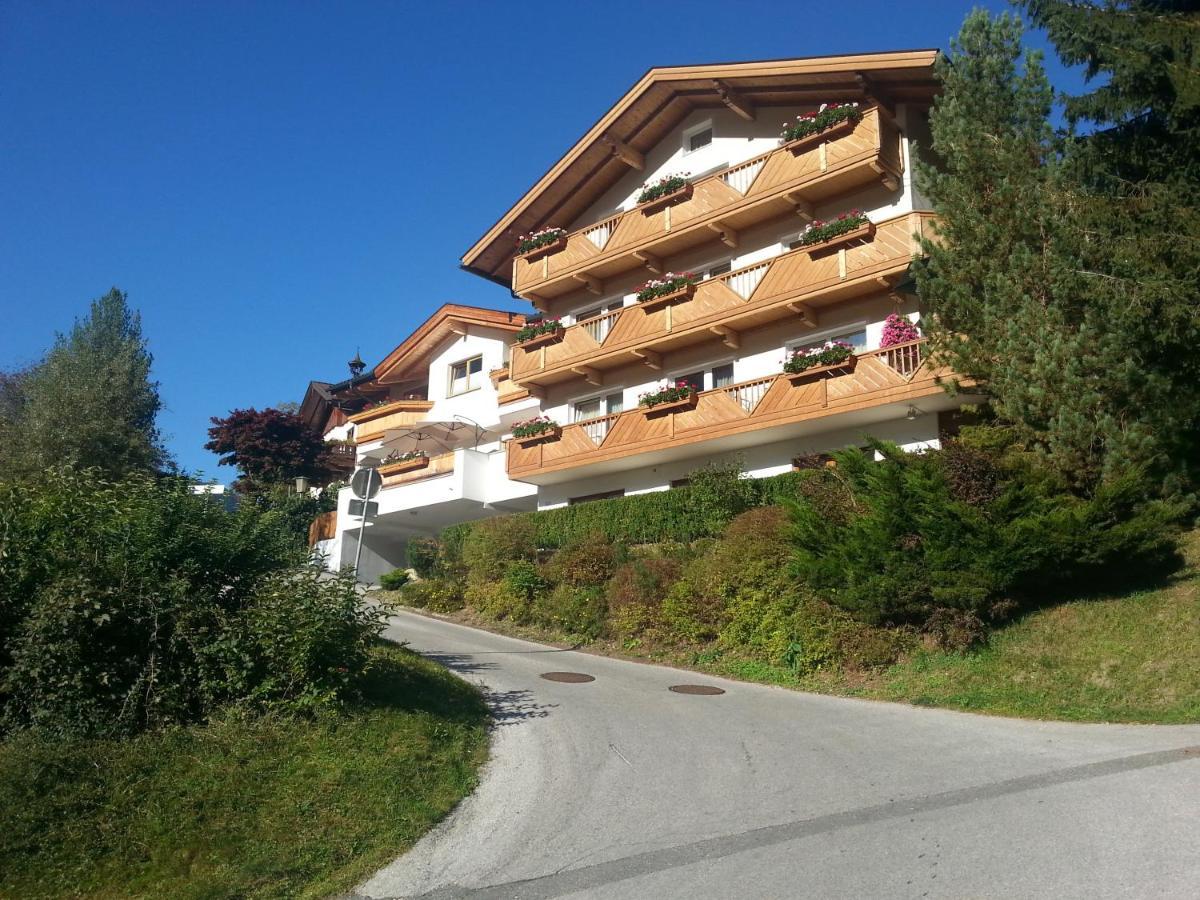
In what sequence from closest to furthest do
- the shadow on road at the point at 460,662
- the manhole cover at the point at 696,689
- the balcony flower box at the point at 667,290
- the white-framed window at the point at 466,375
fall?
the manhole cover at the point at 696,689
the shadow on road at the point at 460,662
the balcony flower box at the point at 667,290
the white-framed window at the point at 466,375

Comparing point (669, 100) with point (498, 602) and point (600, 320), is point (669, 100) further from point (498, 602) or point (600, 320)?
point (498, 602)

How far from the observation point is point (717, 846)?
263 inches

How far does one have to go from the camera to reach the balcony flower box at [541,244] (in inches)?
1060

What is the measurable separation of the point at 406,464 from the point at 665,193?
11.7 m

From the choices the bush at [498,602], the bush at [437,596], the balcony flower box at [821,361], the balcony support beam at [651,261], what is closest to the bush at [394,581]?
the bush at [437,596]

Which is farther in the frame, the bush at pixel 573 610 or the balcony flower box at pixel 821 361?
the balcony flower box at pixel 821 361

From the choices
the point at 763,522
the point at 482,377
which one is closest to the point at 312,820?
the point at 763,522

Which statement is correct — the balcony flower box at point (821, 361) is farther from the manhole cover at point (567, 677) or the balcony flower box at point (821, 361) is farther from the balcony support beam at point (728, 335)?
the manhole cover at point (567, 677)

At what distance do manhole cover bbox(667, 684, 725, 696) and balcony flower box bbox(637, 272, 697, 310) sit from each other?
38.8 feet

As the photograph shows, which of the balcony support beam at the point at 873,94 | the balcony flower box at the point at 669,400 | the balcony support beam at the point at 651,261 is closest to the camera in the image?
the balcony support beam at the point at 873,94

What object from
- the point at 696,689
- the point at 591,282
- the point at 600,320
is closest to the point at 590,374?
the point at 600,320

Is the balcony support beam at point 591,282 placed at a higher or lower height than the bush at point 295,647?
higher

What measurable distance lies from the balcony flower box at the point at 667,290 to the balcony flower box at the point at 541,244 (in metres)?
3.77

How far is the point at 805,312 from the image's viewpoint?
70.0ft
